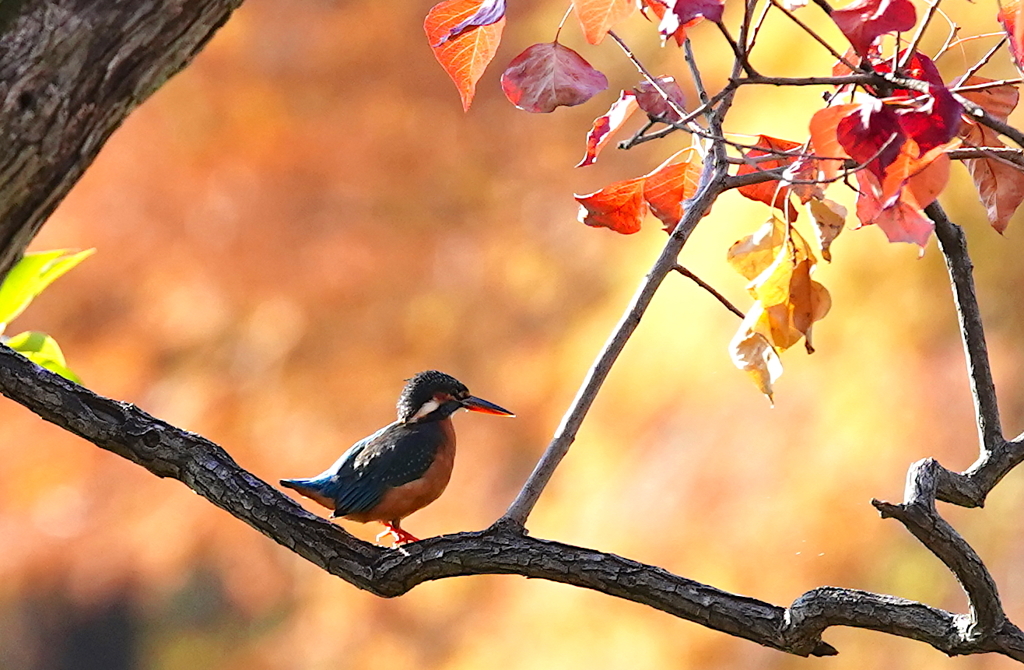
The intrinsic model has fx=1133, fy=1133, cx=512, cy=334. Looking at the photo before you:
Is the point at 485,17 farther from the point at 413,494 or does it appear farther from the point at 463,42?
the point at 413,494

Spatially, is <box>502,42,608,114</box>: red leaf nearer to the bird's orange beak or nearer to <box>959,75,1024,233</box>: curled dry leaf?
<box>959,75,1024,233</box>: curled dry leaf

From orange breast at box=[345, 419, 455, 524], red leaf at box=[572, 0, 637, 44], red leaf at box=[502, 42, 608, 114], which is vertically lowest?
orange breast at box=[345, 419, 455, 524]

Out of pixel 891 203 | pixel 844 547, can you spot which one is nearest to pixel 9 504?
pixel 844 547

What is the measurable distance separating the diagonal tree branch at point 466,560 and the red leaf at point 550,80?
0.53 meters

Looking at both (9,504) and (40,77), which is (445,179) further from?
(40,77)

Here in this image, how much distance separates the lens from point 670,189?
148 cm

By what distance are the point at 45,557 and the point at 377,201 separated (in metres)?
1.84

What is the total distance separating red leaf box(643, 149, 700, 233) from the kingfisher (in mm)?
564

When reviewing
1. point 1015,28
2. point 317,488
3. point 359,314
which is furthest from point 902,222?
point 359,314

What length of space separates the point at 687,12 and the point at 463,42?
1.02ft

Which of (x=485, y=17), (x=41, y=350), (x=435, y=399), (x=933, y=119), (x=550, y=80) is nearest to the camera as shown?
(x=933, y=119)

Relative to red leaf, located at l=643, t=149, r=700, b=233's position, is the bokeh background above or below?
above

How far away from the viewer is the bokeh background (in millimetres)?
3693

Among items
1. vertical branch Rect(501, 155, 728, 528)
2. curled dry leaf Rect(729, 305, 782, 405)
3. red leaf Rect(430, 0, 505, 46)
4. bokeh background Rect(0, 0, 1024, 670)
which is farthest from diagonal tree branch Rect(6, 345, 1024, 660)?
bokeh background Rect(0, 0, 1024, 670)
